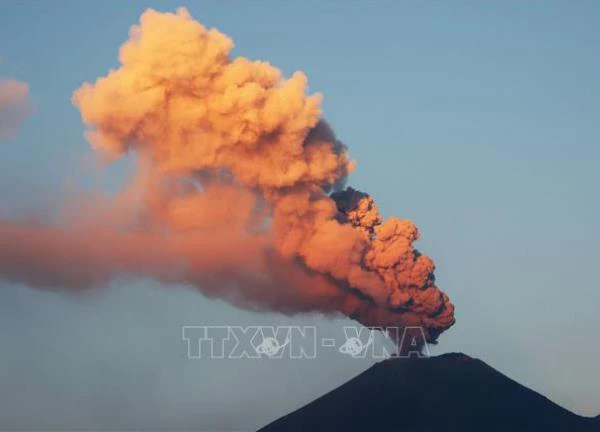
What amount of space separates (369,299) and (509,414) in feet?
47.7

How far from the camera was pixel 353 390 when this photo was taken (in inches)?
3078

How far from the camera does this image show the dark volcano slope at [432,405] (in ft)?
242

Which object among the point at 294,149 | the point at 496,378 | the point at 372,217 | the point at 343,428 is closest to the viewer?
the point at 294,149

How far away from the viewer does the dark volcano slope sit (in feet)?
242

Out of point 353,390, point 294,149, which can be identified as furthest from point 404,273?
point 353,390

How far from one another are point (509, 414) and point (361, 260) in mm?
16337

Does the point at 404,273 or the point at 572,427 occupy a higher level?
the point at 404,273

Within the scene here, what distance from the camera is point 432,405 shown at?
75125 millimetres

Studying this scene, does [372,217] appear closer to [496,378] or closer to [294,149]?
[294,149]

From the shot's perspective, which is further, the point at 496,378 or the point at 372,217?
the point at 496,378

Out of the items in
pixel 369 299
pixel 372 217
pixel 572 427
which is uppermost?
pixel 372 217

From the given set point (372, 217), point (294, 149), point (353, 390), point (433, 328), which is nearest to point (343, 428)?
point (353, 390)

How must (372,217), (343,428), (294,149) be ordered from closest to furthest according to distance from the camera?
1. (294,149)
2. (372,217)
3. (343,428)

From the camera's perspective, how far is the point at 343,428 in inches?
2904
